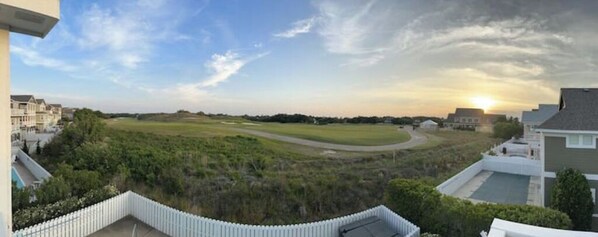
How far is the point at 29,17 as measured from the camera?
3.82 m

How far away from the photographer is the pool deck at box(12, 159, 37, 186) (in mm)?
15522

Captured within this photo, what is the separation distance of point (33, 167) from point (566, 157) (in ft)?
78.5

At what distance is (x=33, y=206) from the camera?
8.60m

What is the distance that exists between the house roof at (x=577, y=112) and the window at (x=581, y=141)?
0.26 meters

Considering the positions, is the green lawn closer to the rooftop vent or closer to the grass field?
the grass field

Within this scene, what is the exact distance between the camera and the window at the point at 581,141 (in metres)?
9.71

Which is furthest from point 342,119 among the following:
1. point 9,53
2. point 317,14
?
point 9,53

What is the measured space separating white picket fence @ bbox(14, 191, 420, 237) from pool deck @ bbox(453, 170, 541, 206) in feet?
20.0

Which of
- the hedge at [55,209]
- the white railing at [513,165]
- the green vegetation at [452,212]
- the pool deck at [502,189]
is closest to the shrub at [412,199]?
the green vegetation at [452,212]

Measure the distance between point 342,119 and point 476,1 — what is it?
1867cm

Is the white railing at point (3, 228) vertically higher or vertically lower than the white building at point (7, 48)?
lower

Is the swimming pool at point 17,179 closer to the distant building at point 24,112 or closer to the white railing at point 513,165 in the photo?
the white railing at point 513,165

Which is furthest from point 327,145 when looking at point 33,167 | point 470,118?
point 470,118

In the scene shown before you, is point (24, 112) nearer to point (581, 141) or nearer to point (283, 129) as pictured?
point (283, 129)
